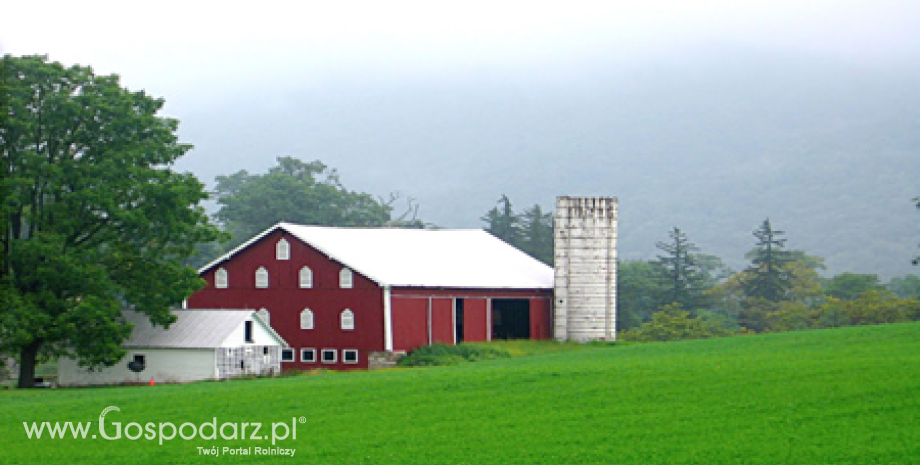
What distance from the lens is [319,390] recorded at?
32281 mm

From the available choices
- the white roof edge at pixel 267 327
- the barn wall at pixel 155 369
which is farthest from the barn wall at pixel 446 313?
the barn wall at pixel 155 369

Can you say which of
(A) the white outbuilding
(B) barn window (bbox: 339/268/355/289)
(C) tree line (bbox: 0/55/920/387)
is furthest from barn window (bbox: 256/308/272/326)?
(C) tree line (bbox: 0/55/920/387)

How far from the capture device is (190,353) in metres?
47.6

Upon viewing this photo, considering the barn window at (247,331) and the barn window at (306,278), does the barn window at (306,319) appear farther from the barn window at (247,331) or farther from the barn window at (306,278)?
the barn window at (247,331)

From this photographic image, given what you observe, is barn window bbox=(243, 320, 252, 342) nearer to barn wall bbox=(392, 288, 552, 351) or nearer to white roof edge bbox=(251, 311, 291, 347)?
white roof edge bbox=(251, 311, 291, 347)

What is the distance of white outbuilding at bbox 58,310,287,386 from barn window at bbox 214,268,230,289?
607 centimetres

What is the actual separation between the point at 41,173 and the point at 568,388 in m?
23.2

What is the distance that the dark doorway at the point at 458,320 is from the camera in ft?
183

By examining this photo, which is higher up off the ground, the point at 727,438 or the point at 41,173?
the point at 41,173

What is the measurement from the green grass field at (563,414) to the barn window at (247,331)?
1213cm

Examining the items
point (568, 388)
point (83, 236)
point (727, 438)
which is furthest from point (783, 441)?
point (83, 236)

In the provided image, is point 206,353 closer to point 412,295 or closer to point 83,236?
point 83,236

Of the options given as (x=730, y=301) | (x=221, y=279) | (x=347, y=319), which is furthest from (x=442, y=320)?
(x=730, y=301)

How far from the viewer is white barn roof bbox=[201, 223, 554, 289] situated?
54.5 m
